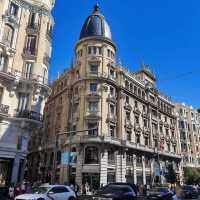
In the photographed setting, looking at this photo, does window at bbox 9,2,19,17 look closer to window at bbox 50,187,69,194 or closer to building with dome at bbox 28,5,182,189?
building with dome at bbox 28,5,182,189

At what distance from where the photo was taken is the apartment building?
220ft

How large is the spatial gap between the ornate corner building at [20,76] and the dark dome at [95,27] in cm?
1769

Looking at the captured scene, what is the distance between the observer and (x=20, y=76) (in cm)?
2623

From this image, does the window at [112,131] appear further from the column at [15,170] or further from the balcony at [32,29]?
the balcony at [32,29]

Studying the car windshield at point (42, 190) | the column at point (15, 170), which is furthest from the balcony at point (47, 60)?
the car windshield at point (42, 190)

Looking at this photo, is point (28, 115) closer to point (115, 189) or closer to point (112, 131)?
point (115, 189)

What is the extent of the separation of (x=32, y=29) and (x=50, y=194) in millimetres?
19504

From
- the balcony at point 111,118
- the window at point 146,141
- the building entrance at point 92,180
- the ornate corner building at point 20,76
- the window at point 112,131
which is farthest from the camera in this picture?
the window at point 146,141

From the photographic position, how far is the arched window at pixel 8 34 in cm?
2640

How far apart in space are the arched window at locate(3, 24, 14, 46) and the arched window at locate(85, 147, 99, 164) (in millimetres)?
19980

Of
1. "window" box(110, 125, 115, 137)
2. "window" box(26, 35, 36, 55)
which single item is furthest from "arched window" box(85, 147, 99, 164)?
"window" box(26, 35, 36, 55)

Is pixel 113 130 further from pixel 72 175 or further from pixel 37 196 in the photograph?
pixel 37 196

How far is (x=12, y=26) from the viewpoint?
27.2 meters

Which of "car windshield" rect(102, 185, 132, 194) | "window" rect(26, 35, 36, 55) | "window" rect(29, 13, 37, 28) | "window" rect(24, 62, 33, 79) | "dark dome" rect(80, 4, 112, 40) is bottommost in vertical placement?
"car windshield" rect(102, 185, 132, 194)
